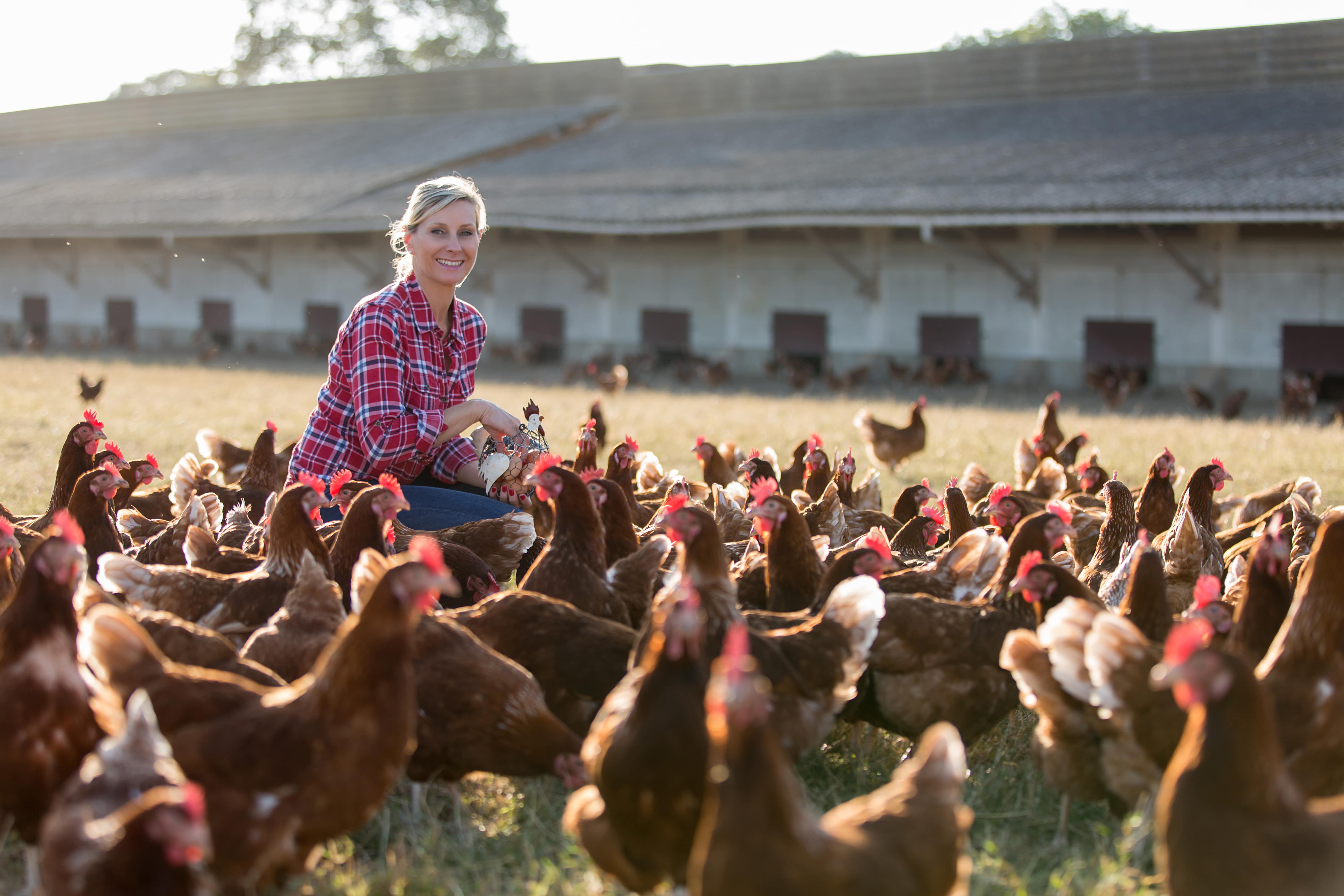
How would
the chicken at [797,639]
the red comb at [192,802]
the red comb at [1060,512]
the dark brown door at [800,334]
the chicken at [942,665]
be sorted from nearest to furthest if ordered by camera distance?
the red comb at [192,802]
the chicken at [797,639]
the chicken at [942,665]
the red comb at [1060,512]
the dark brown door at [800,334]

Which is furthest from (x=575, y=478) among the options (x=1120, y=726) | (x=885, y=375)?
(x=885, y=375)

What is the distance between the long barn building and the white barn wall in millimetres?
43

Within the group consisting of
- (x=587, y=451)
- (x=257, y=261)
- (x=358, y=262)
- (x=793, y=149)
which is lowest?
(x=587, y=451)

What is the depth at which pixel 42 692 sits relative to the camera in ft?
8.89

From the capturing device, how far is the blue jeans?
5.17m

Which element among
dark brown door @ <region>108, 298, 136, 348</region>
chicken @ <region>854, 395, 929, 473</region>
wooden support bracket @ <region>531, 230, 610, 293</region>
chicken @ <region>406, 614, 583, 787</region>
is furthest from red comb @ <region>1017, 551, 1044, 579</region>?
dark brown door @ <region>108, 298, 136, 348</region>

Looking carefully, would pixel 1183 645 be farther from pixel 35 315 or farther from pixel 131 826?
pixel 35 315

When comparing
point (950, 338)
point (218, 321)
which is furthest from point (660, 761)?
point (218, 321)

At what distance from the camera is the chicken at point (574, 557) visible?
13.3 feet

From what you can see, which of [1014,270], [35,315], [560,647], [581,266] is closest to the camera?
[560,647]

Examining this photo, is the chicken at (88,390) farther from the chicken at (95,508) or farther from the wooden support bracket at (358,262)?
the chicken at (95,508)

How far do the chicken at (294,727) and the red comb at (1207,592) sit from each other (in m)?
2.33

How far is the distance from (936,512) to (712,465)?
2.22 metres

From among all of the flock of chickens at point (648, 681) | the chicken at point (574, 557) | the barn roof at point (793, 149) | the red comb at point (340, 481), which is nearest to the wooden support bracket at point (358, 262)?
the barn roof at point (793, 149)
